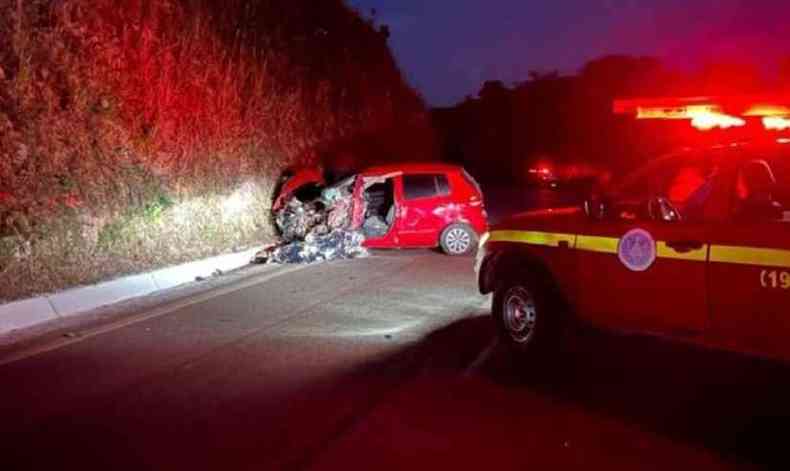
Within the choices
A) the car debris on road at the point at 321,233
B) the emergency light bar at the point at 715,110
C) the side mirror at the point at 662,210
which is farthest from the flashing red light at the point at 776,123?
the car debris on road at the point at 321,233

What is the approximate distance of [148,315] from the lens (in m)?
9.76

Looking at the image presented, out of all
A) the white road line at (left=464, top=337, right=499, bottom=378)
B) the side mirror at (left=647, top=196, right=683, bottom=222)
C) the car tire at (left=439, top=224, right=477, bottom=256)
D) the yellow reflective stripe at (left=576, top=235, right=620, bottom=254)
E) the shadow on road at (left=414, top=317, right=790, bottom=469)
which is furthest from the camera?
the car tire at (left=439, top=224, right=477, bottom=256)

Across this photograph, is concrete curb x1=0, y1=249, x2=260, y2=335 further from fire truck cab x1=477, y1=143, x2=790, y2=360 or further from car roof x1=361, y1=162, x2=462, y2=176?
fire truck cab x1=477, y1=143, x2=790, y2=360

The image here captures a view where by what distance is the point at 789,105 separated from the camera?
20.5 feet

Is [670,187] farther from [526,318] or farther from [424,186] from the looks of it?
[424,186]

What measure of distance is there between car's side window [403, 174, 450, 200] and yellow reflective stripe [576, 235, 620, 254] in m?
8.23

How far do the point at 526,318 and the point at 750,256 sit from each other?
2.29 metres

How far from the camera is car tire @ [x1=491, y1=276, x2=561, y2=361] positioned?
7.01 m

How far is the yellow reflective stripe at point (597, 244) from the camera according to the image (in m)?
6.30

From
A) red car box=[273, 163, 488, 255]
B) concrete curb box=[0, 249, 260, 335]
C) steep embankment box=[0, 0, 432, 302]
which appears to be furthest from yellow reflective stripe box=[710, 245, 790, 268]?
red car box=[273, 163, 488, 255]

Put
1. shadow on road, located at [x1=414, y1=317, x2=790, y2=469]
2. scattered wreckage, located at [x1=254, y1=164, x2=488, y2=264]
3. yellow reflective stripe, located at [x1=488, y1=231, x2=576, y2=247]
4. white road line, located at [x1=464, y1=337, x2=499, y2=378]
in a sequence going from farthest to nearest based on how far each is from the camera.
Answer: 1. scattered wreckage, located at [x1=254, y1=164, x2=488, y2=264]
2. white road line, located at [x1=464, y1=337, x2=499, y2=378]
3. yellow reflective stripe, located at [x1=488, y1=231, x2=576, y2=247]
4. shadow on road, located at [x1=414, y1=317, x2=790, y2=469]

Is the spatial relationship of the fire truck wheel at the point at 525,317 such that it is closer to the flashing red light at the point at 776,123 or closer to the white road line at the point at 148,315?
the flashing red light at the point at 776,123

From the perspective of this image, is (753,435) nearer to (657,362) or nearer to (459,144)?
(657,362)

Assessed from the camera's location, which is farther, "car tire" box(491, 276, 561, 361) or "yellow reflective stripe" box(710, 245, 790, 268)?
"car tire" box(491, 276, 561, 361)
